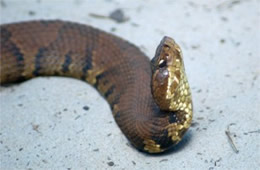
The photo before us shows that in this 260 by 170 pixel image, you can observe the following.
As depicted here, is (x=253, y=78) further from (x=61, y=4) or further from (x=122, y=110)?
(x=61, y=4)

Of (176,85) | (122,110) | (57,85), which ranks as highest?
(176,85)

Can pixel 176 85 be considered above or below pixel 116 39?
above

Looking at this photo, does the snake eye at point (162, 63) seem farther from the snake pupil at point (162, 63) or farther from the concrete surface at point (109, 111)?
the concrete surface at point (109, 111)

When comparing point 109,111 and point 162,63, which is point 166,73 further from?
point 109,111

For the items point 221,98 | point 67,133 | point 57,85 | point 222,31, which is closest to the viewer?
point 67,133

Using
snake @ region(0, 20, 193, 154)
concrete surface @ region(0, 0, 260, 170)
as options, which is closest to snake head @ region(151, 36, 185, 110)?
snake @ region(0, 20, 193, 154)

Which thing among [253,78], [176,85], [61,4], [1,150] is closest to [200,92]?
[253,78]

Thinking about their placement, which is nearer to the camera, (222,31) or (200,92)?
(200,92)
